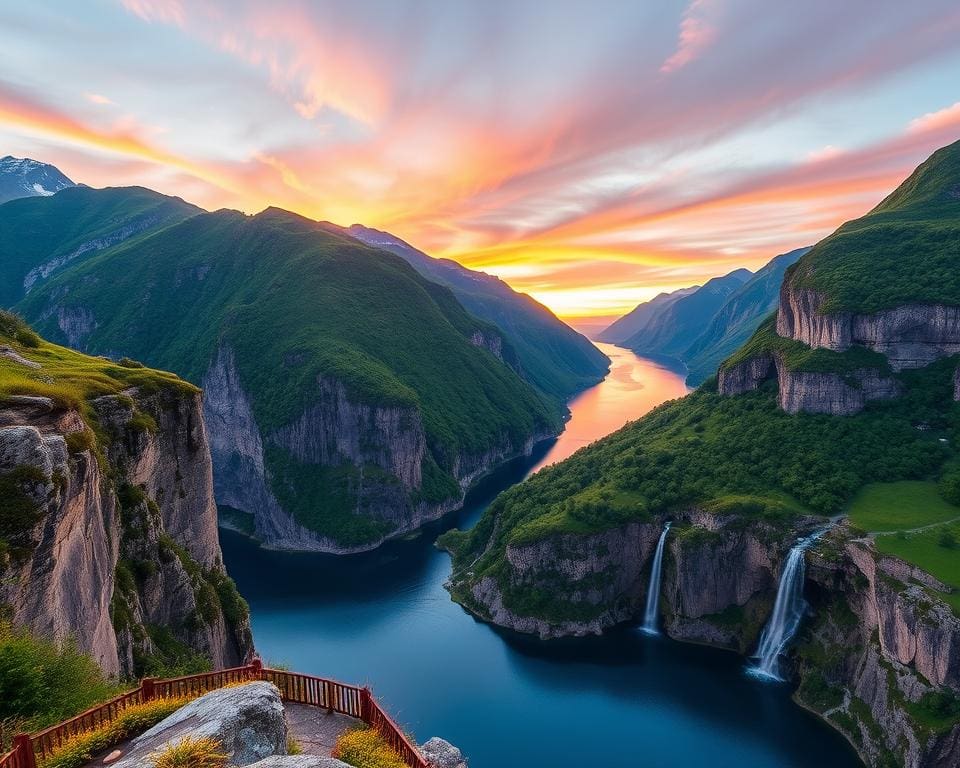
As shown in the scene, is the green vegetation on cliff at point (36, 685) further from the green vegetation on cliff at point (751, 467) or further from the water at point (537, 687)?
the green vegetation on cliff at point (751, 467)

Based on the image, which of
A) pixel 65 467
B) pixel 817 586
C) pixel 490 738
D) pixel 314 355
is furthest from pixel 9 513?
pixel 314 355

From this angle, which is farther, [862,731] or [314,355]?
[314,355]

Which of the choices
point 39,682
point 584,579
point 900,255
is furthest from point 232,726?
point 900,255

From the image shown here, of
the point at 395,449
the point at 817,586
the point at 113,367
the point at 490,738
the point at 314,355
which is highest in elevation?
the point at 314,355

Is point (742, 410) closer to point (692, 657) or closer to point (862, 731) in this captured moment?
point (692, 657)

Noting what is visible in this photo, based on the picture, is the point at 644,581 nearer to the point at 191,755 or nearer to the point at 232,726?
the point at 232,726

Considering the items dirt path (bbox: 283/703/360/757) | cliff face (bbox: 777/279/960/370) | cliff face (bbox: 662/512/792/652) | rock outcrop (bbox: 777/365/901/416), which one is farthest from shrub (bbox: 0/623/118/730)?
cliff face (bbox: 777/279/960/370)
